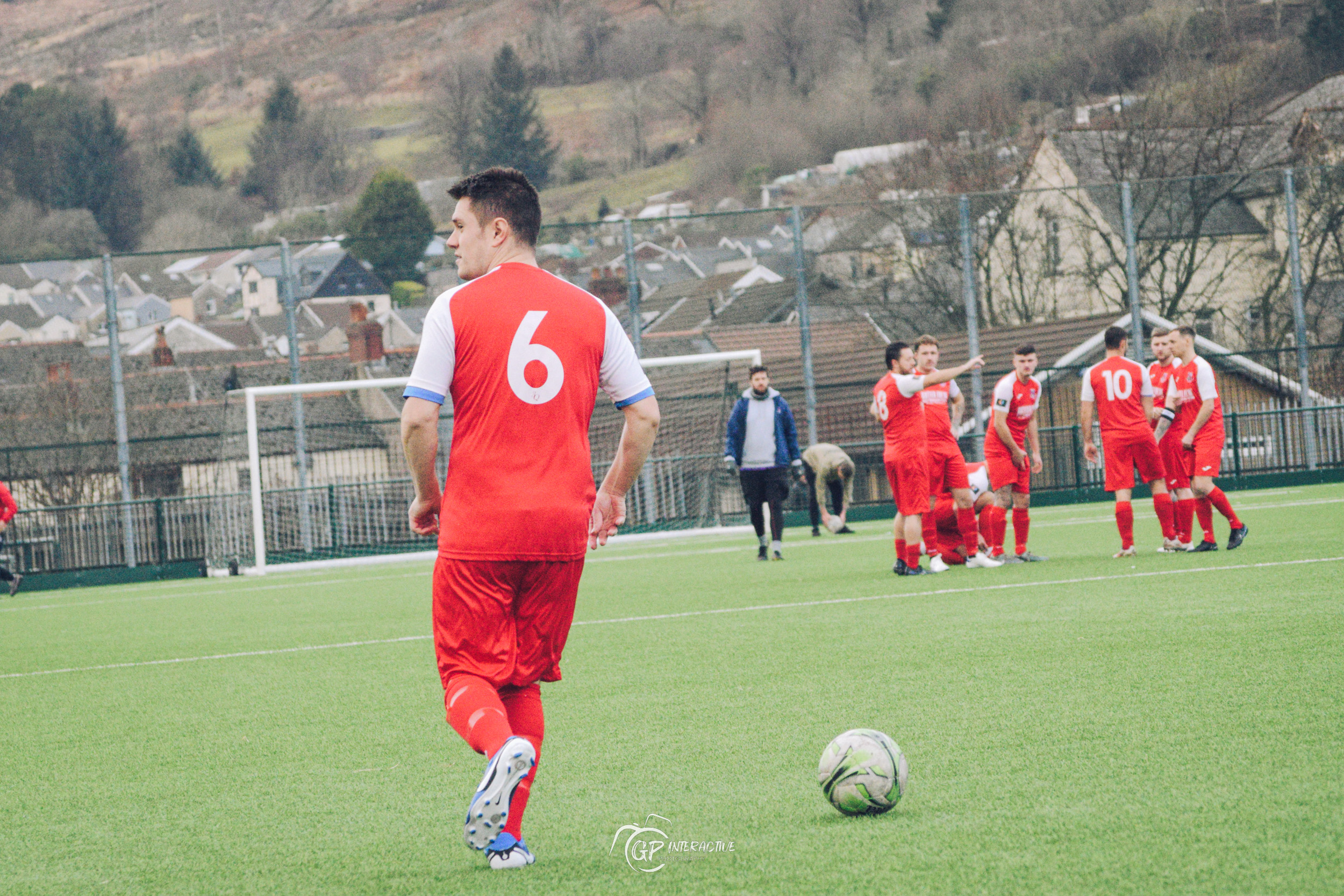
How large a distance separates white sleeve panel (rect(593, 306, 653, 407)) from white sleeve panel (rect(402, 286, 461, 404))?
47 centimetres

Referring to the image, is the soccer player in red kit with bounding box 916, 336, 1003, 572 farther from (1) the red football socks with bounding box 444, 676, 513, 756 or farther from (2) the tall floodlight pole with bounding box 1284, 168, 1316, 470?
(2) the tall floodlight pole with bounding box 1284, 168, 1316, 470

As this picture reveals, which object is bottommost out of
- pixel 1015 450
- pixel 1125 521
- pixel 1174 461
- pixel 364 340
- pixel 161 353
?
pixel 1125 521

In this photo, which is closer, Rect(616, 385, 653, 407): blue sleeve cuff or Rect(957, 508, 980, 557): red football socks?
Rect(616, 385, 653, 407): blue sleeve cuff

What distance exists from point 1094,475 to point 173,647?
16841 millimetres

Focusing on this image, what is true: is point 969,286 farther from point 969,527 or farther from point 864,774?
point 864,774

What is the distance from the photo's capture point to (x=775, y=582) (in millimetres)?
12859

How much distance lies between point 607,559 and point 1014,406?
6780mm

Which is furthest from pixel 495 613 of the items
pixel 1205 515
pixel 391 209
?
pixel 391 209

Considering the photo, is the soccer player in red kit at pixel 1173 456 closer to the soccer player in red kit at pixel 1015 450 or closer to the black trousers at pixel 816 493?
the soccer player in red kit at pixel 1015 450

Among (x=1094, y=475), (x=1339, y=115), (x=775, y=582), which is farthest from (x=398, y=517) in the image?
(x=1339, y=115)

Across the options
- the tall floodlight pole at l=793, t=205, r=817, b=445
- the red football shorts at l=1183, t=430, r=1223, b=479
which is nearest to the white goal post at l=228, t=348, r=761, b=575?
the tall floodlight pole at l=793, t=205, r=817, b=445

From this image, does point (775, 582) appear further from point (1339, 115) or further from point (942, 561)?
point (1339, 115)

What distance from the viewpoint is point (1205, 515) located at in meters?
12.7

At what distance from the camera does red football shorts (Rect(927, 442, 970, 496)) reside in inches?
495
